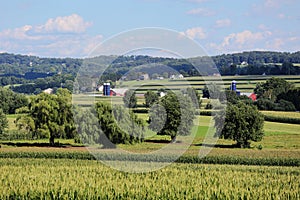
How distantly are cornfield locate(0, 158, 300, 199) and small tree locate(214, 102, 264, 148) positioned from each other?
2461 cm

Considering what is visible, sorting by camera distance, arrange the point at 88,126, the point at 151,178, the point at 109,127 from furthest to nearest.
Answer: the point at 109,127 < the point at 88,126 < the point at 151,178

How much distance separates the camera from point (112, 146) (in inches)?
2199

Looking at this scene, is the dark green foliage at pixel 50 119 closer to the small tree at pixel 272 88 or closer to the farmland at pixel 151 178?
the farmland at pixel 151 178

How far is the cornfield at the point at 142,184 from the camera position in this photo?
25234 millimetres

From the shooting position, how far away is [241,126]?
205ft

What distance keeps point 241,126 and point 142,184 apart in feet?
117

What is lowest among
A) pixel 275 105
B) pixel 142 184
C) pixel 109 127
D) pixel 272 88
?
pixel 142 184

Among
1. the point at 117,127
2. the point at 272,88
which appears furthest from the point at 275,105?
the point at 117,127

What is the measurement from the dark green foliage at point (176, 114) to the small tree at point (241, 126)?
426cm

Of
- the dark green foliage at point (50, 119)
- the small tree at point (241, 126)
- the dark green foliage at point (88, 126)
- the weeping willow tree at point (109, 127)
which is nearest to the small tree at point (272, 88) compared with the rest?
the small tree at point (241, 126)

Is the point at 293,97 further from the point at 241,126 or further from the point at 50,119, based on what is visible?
the point at 50,119

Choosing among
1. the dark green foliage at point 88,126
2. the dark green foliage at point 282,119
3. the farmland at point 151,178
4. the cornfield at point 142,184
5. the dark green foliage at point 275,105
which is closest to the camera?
the cornfield at point 142,184

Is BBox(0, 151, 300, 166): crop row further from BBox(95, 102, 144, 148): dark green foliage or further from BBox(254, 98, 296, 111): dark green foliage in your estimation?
BBox(254, 98, 296, 111): dark green foliage

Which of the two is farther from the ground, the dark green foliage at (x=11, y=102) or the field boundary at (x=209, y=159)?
the dark green foliage at (x=11, y=102)
